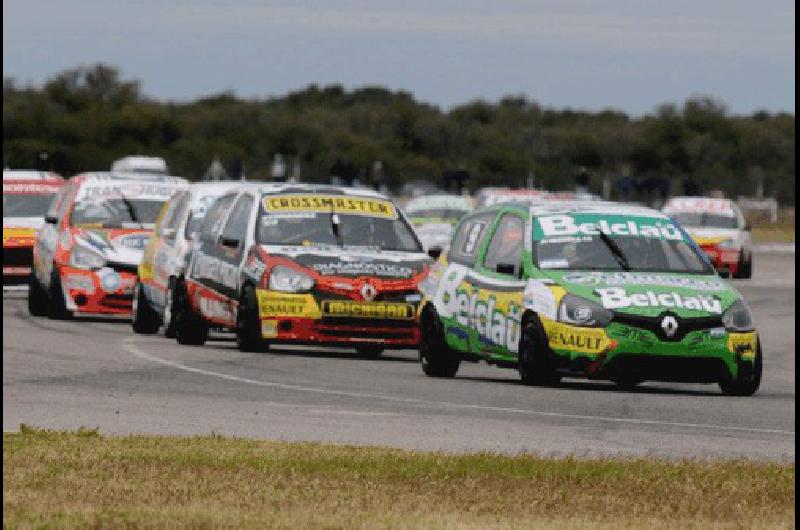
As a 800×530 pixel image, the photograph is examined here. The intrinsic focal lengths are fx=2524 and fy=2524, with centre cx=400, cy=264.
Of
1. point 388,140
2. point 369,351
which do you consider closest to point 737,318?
point 369,351

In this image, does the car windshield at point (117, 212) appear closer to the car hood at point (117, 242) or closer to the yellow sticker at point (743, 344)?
the car hood at point (117, 242)

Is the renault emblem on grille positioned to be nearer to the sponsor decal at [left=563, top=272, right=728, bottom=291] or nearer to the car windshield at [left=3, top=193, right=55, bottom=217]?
the sponsor decal at [left=563, top=272, right=728, bottom=291]

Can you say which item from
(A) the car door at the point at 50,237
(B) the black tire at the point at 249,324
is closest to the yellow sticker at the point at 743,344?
(B) the black tire at the point at 249,324

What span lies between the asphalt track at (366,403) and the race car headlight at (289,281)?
631 mm

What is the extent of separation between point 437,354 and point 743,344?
3038 mm

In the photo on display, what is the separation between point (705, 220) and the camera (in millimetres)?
48312

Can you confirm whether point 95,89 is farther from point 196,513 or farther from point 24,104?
point 196,513

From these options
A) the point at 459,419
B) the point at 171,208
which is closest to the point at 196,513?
the point at 459,419

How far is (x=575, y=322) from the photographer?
18203 millimetres

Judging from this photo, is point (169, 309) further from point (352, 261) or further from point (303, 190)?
point (352, 261)

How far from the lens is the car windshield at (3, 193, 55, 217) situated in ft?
111

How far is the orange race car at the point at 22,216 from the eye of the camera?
3309 centimetres

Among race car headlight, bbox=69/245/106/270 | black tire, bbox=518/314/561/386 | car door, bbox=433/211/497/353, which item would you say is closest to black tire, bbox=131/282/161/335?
race car headlight, bbox=69/245/106/270

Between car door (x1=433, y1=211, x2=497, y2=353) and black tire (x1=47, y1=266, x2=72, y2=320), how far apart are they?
8141mm
